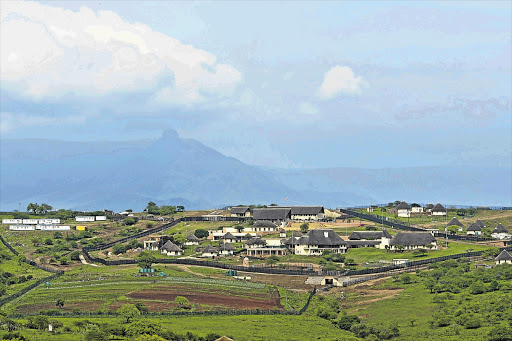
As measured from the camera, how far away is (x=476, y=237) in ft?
503

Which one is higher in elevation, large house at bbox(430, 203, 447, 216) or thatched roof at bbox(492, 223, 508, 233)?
large house at bbox(430, 203, 447, 216)

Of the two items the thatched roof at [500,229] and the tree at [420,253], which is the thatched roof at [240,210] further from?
the thatched roof at [500,229]

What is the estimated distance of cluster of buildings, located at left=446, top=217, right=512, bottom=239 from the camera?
15439 centimetres

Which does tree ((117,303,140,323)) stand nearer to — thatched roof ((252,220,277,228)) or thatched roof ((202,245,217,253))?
thatched roof ((202,245,217,253))

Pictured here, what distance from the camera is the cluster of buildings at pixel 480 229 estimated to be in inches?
6078

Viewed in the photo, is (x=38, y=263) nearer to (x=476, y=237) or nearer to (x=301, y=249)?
(x=301, y=249)

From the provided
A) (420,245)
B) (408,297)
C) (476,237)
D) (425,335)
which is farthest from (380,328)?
(476,237)

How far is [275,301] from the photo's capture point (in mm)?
106938

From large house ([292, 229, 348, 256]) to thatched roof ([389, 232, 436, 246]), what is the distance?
9.96m

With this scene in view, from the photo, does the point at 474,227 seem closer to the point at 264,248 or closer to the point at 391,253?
the point at 391,253

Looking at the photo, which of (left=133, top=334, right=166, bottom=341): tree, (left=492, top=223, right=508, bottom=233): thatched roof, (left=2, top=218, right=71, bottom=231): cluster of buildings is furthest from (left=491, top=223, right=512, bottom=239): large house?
(left=133, top=334, right=166, bottom=341): tree

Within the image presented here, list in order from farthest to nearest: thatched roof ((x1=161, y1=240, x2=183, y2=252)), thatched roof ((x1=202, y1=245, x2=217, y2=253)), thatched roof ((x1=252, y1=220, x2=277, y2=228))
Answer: thatched roof ((x1=252, y1=220, x2=277, y2=228)), thatched roof ((x1=161, y1=240, x2=183, y2=252)), thatched roof ((x1=202, y1=245, x2=217, y2=253))

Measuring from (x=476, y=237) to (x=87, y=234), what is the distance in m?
85.4

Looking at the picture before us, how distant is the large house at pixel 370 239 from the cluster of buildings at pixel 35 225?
7118 centimetres
